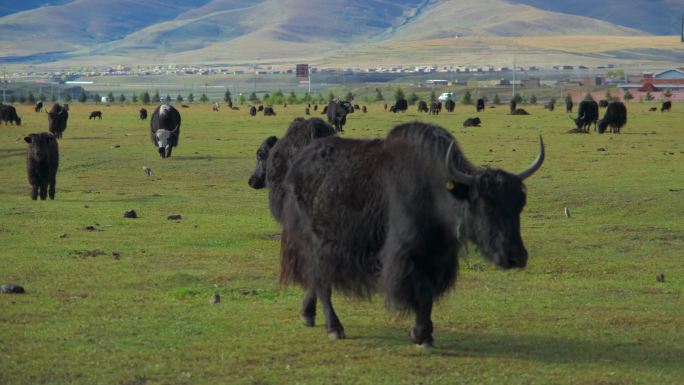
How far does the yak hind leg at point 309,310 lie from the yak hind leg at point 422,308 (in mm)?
1073

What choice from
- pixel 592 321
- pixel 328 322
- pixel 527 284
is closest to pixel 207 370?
pixel 328 322

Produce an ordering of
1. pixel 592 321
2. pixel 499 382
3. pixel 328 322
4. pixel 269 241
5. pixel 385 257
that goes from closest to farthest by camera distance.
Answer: pixel 499 382 < pixel 385 257 < pixel 328 322 < pixel 592 321 < pixel 269 241

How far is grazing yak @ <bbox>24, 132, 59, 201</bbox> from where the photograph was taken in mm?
20062

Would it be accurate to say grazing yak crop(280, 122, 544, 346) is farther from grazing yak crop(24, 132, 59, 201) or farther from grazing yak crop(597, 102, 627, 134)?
grazing yak crop(597, 102, 627, 134)

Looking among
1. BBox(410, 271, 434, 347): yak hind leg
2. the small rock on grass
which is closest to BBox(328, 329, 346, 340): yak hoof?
BBox(410, 271, 434, 347): yak hind leg

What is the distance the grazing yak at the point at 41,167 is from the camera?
20062 mm

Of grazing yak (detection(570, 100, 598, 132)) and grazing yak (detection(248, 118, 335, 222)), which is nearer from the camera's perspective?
grazing yak (detection(248, 118, 335, 222))

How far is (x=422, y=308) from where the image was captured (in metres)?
8.51

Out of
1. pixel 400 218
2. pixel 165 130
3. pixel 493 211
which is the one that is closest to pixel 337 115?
pixel 165 130

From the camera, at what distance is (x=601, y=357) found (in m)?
8.54

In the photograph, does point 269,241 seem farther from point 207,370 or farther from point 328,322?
point 207,370

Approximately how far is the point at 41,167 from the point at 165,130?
1151 centimetres

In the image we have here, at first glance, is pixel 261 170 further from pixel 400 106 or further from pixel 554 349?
pixel 400 106

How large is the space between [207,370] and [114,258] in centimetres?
520
